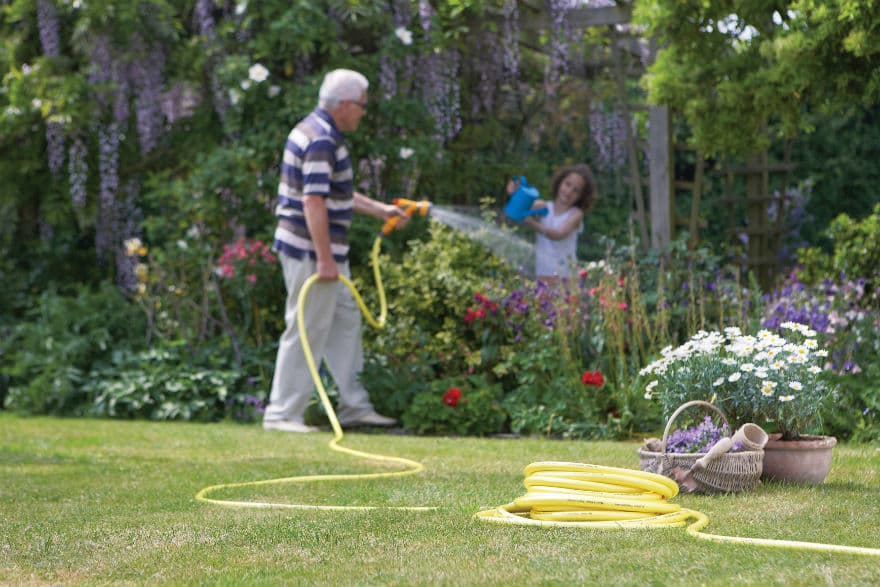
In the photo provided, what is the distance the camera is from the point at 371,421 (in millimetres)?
6926

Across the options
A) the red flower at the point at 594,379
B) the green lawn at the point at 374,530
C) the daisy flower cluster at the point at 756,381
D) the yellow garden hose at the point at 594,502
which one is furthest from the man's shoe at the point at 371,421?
the yellow garden hose at the point at 594,502

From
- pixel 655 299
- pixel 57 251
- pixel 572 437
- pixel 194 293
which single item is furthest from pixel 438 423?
pixel 57 251

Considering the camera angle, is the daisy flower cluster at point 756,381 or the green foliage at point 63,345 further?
the green foliage at point 63,345

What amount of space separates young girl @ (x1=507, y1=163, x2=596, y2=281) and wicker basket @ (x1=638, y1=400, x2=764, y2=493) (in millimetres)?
4006

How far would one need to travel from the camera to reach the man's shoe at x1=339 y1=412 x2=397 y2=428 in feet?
22.7

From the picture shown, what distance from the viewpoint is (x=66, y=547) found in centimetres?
321

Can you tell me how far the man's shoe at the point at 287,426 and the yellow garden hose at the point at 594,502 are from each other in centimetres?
317

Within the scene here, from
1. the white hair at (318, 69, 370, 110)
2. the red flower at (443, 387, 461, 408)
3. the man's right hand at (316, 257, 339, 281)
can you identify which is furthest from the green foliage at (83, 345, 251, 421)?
the white hair at (318, 69, 370, 110)

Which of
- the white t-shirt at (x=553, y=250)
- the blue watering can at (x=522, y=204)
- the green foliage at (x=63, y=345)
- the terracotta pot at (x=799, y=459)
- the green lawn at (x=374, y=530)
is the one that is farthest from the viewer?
the blue watering can at (x=522, y=204)

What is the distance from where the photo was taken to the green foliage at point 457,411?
6531 mm

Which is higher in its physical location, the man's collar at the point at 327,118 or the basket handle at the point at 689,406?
the man's collar at the point at 327,118

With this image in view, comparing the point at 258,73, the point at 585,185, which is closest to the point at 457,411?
the point at 585,185

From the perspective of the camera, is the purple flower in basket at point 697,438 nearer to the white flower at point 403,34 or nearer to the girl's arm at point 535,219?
the girl's arm at point 535,219

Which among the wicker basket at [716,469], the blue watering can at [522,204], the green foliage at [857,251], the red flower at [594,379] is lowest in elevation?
the wicker basket at [716,469]
